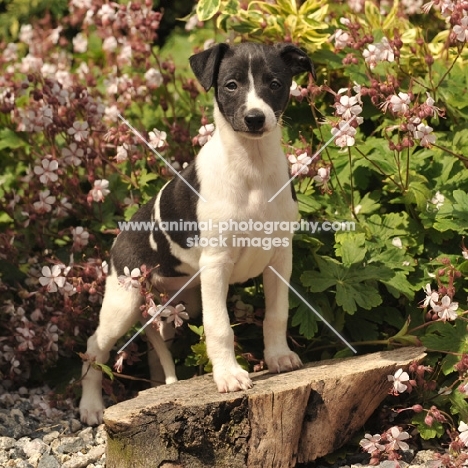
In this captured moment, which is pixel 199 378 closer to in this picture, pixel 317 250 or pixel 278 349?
pixel 278 349

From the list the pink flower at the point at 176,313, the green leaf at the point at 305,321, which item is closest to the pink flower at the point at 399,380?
the green leaf at the point at 305,321

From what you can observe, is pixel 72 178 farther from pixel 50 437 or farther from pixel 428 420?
pixel 428 420

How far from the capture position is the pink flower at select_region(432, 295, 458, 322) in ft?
15.1

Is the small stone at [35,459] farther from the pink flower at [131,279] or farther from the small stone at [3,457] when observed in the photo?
the pink flower at [131,279]

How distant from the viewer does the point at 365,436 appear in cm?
455

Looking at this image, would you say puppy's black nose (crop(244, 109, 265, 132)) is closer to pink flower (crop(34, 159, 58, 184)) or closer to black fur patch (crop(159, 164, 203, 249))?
black fur patch (crop(159, 164, 203, 249))

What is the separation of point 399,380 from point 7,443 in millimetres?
2210

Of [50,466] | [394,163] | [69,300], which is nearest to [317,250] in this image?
[394,163]

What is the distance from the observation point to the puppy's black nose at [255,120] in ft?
14.1

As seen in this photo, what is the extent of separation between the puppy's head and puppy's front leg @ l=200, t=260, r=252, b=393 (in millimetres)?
760

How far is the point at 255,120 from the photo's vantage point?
4.33 meters

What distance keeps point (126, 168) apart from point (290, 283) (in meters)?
1.73

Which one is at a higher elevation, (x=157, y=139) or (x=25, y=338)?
(x=157, y=139)

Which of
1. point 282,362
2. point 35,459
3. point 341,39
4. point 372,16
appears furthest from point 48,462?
point 372,16
